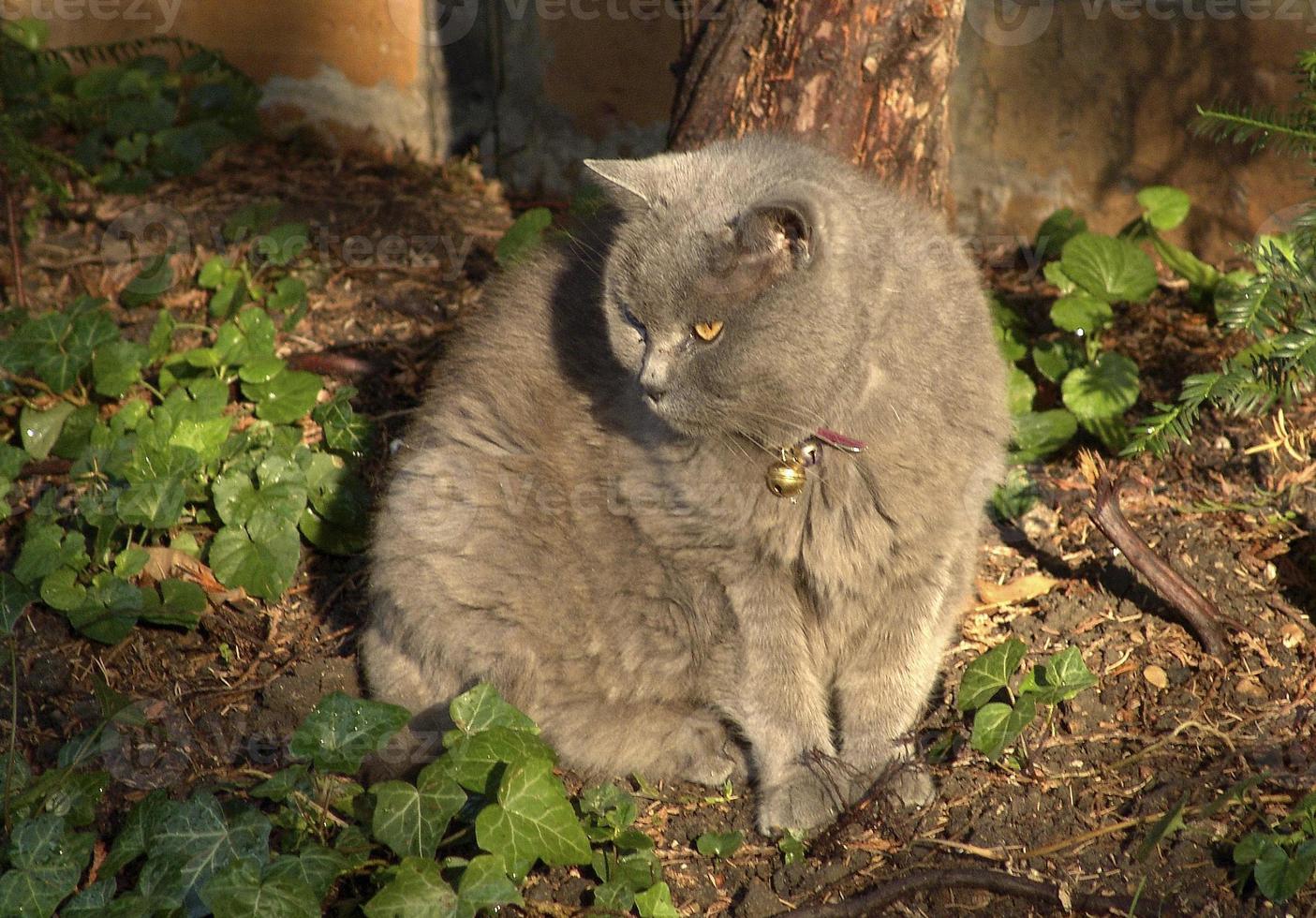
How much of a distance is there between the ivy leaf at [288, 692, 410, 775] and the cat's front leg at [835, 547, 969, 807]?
2.75 ft

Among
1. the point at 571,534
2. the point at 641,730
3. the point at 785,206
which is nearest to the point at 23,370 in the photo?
the point at 571,534

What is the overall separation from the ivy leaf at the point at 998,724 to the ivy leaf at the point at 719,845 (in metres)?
0.46

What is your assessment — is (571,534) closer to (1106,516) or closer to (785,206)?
(785,206)

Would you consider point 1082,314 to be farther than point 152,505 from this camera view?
Yes

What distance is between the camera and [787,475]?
1975 mm

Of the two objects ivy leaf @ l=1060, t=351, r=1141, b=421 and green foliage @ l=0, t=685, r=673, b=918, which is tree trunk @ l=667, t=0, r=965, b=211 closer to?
ivy leaf @ l=1060, t=351, r=1141, b=421

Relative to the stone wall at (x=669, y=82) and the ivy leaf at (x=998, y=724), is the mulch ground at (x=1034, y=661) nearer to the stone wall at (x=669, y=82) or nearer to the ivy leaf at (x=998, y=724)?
the ivy leaf at (x=998, y=724)

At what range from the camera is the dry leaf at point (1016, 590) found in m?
2.58

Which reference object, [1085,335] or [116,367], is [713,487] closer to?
[1085,335]

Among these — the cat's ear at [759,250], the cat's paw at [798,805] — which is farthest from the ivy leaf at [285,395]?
the cat's paw at [798,805]

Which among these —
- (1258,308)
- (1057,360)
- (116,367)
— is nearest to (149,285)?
(116,367)

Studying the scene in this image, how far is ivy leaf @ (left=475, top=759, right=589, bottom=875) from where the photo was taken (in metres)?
1.85

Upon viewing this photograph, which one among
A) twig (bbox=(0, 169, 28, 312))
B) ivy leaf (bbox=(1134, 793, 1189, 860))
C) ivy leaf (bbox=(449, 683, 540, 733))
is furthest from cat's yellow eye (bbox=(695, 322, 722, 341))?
twig (bbox=(0, 169, 28, 312))

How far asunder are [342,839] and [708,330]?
3.32 feet
